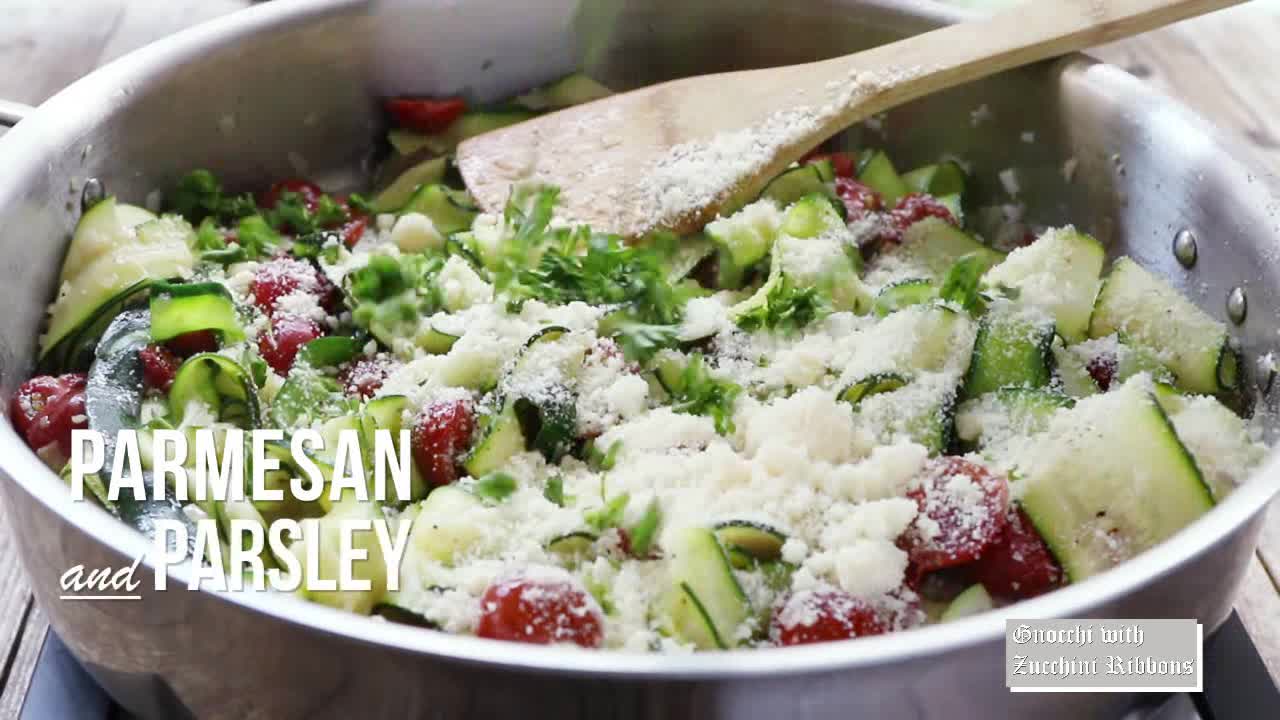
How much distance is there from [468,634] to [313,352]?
0.59m

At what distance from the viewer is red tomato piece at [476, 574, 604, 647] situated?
42.9 inches

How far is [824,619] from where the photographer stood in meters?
1.11

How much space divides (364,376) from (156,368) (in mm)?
246

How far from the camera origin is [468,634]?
1118mm

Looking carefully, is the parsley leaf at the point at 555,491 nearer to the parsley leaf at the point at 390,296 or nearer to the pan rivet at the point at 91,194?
the parsley leaf at the point at 390,296

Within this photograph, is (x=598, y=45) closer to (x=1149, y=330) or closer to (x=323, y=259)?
(x=323, y=259)

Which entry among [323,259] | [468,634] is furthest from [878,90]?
[468,634]

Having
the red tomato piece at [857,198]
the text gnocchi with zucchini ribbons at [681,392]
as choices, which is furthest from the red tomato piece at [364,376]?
the red tomato piece at [857,198]

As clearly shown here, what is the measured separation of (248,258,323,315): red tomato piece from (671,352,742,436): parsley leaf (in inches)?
21.6

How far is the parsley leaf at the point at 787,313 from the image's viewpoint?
5.10 ft

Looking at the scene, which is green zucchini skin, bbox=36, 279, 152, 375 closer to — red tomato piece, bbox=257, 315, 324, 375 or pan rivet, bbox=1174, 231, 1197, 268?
red tomato piece, bbox=257, 315, 324, 375

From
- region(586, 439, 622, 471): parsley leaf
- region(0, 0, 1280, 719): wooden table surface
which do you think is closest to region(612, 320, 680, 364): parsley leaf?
region(586, 439, 622, 471): parsley leaf

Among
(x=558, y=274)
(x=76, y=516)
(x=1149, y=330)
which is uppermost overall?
(x=76, y=516)

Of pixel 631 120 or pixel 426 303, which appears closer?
pixel 426 303
